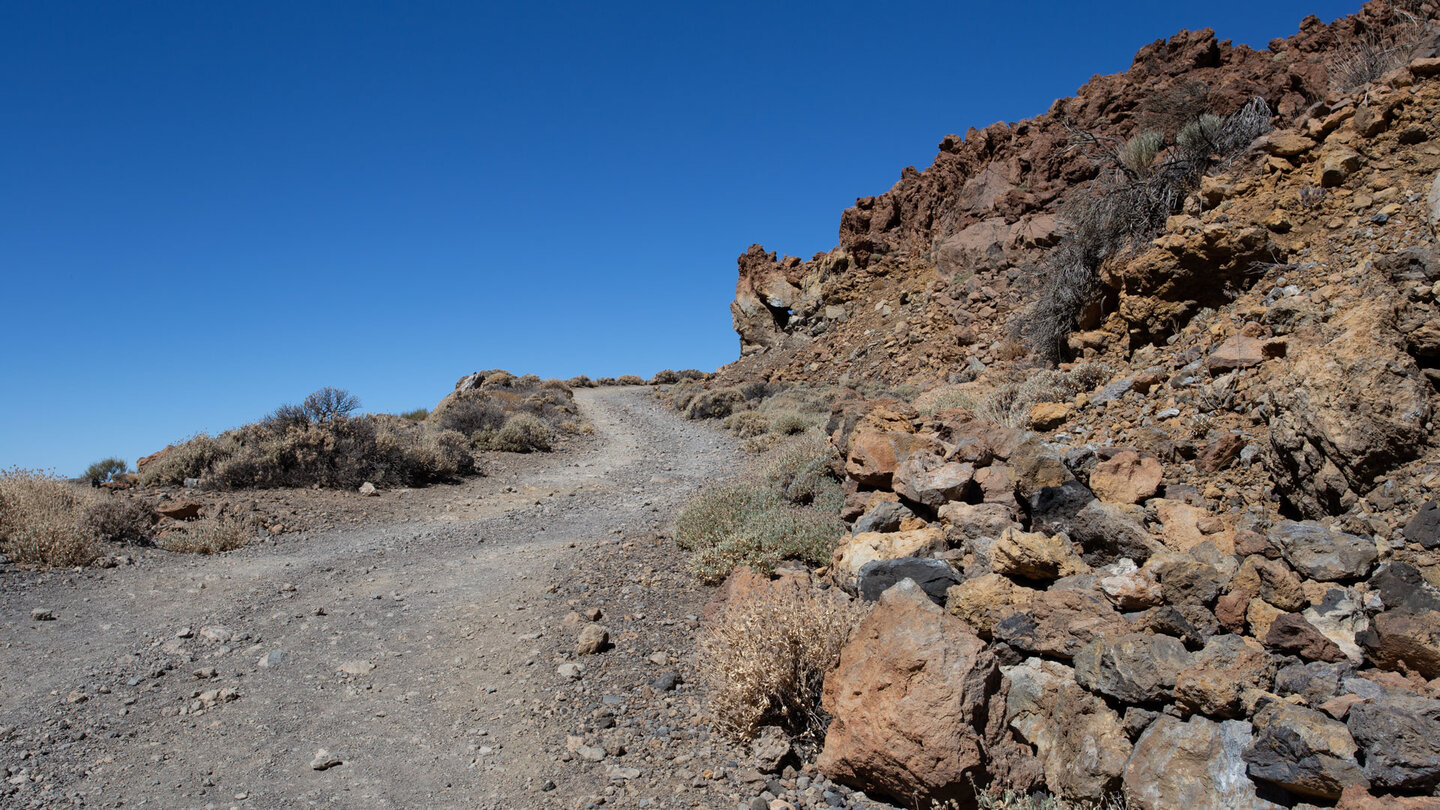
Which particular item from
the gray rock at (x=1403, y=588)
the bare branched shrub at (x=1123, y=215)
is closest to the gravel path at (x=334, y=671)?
the gray rock at (x=1403, y=588)

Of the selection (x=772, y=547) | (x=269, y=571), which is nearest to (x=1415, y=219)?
(x=772, y=547)

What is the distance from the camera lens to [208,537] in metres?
8.12

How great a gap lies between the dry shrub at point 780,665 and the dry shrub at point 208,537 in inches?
267

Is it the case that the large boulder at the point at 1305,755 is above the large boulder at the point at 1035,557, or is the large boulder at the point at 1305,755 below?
below

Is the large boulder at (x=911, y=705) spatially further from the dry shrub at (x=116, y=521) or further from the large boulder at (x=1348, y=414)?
the dry shrub at (x=116, y=521)

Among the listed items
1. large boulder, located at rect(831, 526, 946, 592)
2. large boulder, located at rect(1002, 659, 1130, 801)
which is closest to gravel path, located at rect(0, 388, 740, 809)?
large boulder, located at rect(831, 526, 946, 592)

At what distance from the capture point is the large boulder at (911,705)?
3.21 metres

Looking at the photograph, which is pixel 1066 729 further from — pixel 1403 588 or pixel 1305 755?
pixel 1403 588

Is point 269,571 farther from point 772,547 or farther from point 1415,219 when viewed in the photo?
point 1415,219

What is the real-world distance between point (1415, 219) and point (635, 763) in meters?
6.20

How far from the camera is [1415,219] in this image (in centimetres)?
490

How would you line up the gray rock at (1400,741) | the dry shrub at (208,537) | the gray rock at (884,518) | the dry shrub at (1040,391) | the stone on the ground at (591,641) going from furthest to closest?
the dry shrub at (208,537), the dry shrub at (1040,391), the gray rock at (884,518), the stone on the ground at (591,641), the gray rock at (1400,741)

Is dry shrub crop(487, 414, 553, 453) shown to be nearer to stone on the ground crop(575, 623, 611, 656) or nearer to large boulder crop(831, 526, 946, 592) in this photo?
stone on the ground crop(575, 623, 611, 656)

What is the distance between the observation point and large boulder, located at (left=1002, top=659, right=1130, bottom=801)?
9.82 feet
